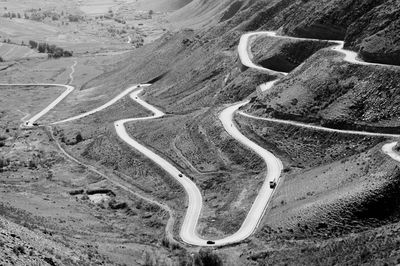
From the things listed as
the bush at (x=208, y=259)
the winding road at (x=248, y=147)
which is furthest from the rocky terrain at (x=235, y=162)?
the winding road at (x=248, y=147)

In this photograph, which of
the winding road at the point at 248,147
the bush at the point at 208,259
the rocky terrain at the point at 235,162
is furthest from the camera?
the winding road at the point at 248,147

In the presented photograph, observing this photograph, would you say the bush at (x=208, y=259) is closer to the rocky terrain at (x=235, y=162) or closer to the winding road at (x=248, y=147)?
the rocky terrain at (x=235, y=162)

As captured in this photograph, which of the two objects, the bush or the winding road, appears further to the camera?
the winding road

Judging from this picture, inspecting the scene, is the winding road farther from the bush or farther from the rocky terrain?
the bush

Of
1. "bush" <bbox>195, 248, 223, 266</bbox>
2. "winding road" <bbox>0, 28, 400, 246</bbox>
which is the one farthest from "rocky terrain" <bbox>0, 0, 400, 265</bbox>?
"winding road" <bbox>0, 28, 400, 246</bbox>

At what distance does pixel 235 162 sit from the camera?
7888cm

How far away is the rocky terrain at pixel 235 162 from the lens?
55312 mm

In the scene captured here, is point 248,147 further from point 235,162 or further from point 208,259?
point 208,259

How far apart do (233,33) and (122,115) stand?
27570 mm

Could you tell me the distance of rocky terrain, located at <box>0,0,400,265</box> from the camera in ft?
181

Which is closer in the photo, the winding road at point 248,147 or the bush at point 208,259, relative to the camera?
the bush at point 208,259

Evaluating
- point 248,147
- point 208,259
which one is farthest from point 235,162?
point 208,259

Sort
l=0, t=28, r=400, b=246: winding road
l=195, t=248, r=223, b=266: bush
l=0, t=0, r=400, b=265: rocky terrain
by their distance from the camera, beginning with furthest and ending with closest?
l=0, t=28, r=400, b=246: winding road < l=195, t=248, r=223, b=266: bush < l=0, t=0, r=400, b=265: rocky terrain

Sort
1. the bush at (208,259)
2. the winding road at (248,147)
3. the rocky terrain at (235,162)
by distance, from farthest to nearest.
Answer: the winding road at (248,147) < the bush at (208,259) < the rocky terrain at (235,162)
